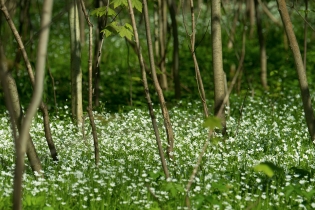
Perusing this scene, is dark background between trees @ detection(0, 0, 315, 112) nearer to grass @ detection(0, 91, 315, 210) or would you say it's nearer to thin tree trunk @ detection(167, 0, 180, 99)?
thin tree trunk @ detection(167, 0, 180, 99)

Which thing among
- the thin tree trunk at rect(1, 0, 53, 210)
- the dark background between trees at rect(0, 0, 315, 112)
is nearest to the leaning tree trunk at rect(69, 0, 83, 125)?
the dark background between trees at rect(0, 0, 315, 112)

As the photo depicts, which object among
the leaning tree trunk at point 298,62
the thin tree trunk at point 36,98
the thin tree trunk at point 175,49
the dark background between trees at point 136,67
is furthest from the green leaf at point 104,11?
the thin tree trunk at point 175,49

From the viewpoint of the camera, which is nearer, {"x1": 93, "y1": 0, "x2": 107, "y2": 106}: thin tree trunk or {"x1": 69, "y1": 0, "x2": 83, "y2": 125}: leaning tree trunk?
{"x1": 93, "y1": 0, "x2": 107, "y2": 106}: thin tree trunk

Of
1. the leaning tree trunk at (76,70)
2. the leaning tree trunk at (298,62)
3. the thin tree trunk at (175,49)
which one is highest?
the thin tree trunk at (175,49)

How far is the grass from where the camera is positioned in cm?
511

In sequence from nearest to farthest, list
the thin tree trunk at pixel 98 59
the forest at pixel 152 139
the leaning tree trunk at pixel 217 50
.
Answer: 1. the forest at pixel 152 139
2. the thin tree trunk at pixel 98 59
3. the leaning tree trunk at pixel 217 50

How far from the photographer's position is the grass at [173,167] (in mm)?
5109

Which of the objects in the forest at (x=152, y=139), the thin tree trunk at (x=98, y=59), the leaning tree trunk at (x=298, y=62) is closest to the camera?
the forest at (x=152, y=139)

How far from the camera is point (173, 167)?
20.8 ft

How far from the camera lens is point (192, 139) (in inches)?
321

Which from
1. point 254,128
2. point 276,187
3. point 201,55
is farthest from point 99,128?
point 201,55

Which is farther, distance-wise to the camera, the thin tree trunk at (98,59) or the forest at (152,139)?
the thin tree trunk at (98,59)

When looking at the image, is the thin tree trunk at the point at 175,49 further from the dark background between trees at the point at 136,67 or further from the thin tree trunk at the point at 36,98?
the thin tree trunk at the point at 36,98

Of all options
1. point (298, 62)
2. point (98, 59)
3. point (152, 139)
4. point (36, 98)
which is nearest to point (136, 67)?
point (152, 139)
